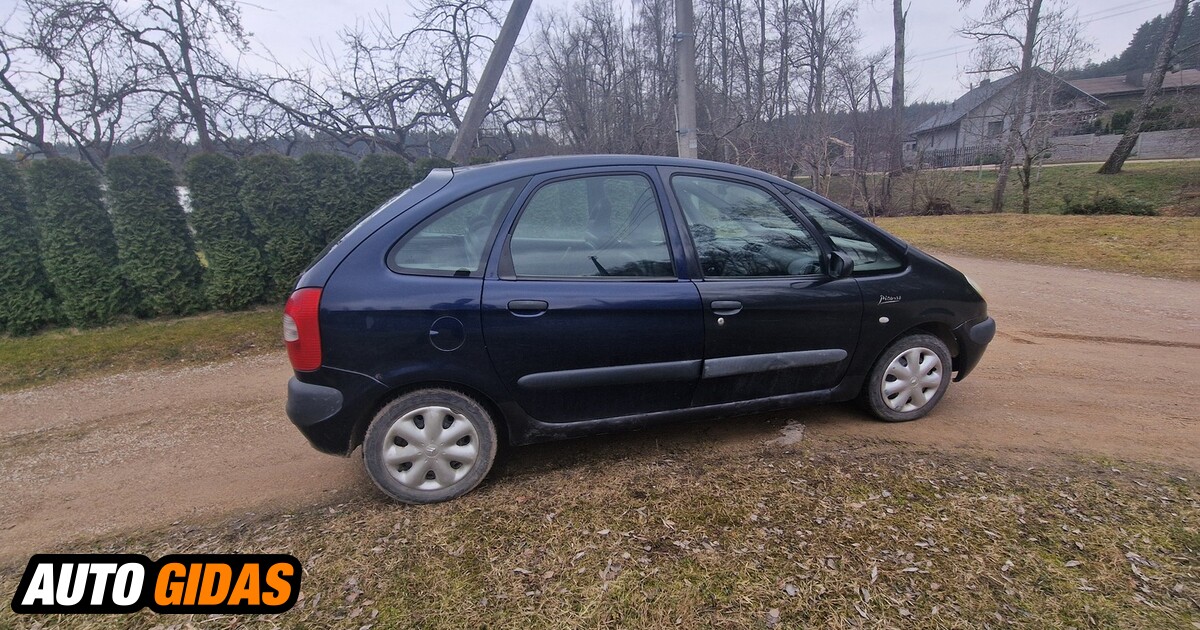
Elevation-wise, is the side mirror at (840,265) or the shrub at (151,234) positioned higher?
the shrub at (151,234)

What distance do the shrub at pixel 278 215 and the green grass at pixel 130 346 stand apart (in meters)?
0.82

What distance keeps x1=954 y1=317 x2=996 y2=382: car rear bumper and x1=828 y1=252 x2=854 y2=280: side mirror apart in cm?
105

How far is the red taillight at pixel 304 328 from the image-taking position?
2.41m

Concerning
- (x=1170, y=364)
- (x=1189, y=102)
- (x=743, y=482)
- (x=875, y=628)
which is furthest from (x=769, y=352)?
(x=1189, y=102)

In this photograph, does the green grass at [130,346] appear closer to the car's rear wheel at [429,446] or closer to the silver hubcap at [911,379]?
the car's rear wheel at [429,446]

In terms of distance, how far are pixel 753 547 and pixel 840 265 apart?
158 centimetres

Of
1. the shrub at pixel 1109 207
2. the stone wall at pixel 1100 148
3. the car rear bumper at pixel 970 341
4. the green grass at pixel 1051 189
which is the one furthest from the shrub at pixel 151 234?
the stone wall at pixel 1100 148

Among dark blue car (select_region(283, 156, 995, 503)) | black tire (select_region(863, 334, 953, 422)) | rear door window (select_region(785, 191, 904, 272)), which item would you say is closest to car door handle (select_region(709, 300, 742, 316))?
dark blue car (select_region(283, 156, 995, 503))

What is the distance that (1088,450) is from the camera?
3.05m

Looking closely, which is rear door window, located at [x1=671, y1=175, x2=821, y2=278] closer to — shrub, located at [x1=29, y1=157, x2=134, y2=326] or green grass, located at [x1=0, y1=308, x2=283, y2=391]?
green grass, located at [x1=0, y1=308, x2=283, y2=391]

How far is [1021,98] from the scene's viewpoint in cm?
1680

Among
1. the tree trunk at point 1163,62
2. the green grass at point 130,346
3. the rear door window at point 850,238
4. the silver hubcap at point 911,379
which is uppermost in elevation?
the tree trunk at point 1163,62

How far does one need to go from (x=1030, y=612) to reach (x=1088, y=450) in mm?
1684

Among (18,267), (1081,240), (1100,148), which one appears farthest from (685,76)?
(1100,148)
